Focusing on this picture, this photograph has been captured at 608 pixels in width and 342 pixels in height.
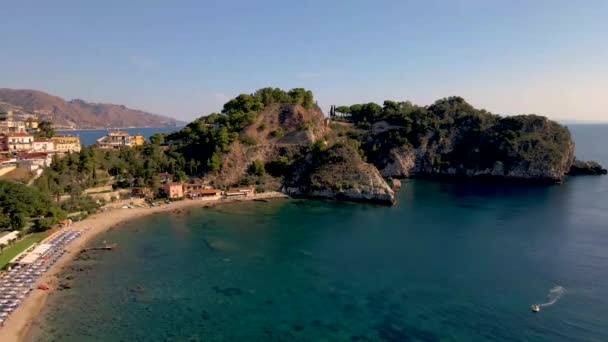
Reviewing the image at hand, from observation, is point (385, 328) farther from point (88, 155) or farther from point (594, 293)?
point (88, 155)

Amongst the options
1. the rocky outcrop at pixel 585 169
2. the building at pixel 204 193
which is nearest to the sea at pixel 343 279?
the building at pixel 204 193

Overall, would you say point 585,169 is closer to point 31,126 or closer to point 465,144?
point 465,144

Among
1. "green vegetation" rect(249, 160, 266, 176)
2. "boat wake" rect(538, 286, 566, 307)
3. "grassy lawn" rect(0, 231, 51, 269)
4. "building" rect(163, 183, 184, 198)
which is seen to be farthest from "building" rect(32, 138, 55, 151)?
"boat wake" rect(538, 286, 566, 307)

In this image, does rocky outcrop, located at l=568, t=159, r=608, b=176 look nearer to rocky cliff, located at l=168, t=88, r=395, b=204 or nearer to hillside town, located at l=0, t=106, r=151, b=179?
rocky cliff, located at l=168, t=88, r=395, b=204

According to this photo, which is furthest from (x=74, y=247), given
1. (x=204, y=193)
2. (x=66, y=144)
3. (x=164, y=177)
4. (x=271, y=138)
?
(x=271, y=138)


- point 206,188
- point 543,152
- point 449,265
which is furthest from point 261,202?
point 543,152

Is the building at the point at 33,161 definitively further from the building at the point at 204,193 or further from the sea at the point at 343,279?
the building at the point at 204,193
